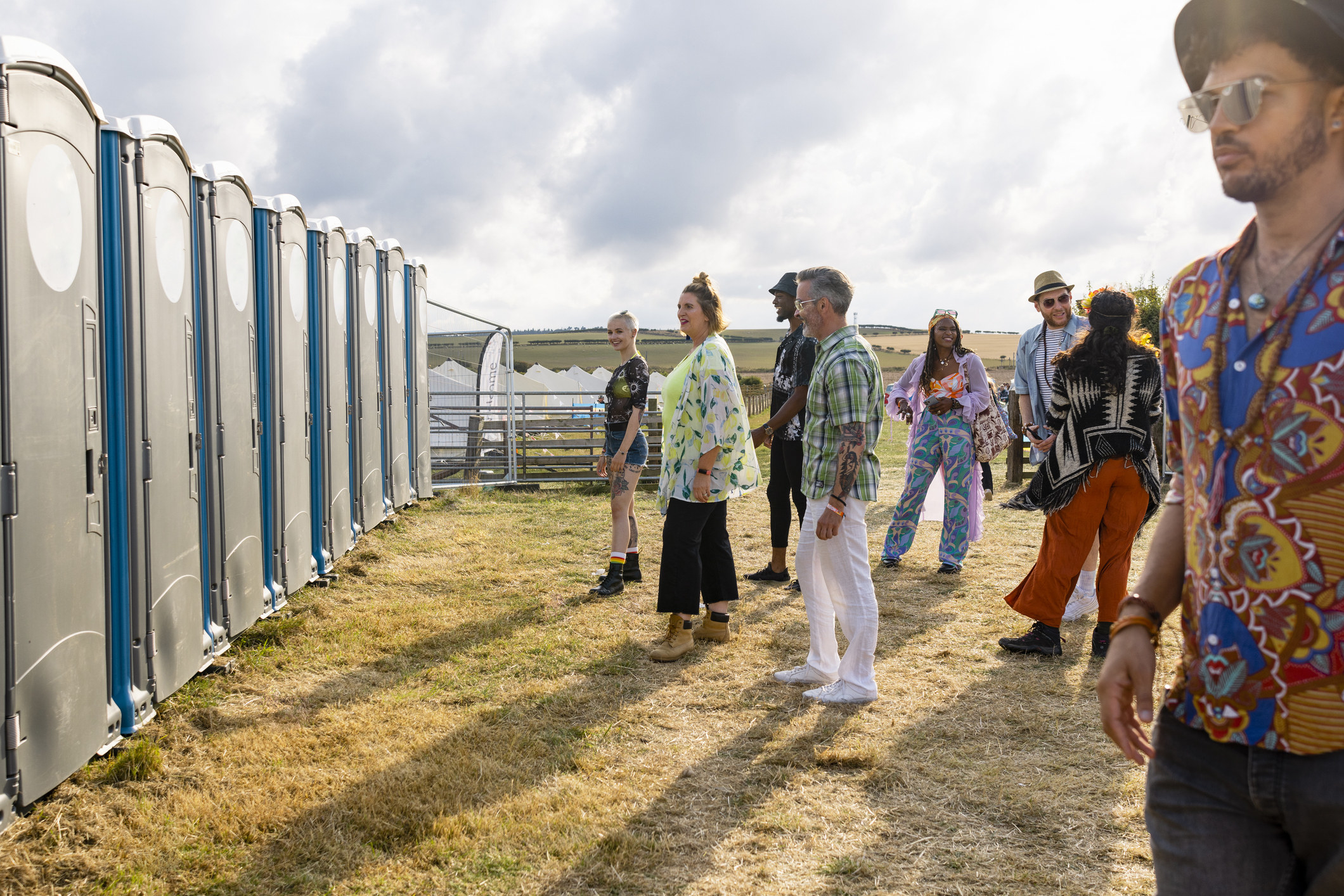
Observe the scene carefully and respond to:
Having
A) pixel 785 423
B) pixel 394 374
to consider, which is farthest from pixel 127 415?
pixel 394 374

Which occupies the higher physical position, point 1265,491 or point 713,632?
point 1265,491

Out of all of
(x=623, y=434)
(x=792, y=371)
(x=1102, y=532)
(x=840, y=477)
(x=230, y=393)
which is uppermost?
(x=792, y=371)

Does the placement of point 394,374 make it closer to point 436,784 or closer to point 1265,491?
point 436,784

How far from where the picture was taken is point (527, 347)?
64625 millimetres

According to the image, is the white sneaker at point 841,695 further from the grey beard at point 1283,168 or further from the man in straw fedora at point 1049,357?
the grey beard at point 1283,168

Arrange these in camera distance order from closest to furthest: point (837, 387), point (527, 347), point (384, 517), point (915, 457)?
1. point (837, 387)
2. point (915, 457)
3. point (384, 517)
4. point (527, 347)

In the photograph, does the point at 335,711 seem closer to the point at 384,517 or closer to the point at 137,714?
the point at 137,714

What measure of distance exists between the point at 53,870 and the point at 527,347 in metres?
63.0

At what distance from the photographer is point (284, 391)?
18.7ft

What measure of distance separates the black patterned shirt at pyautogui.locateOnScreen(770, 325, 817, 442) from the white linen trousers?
1.72 meters

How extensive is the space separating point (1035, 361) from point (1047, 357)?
0.24 feet

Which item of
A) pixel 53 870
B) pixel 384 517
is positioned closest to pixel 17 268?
pixel 53 870

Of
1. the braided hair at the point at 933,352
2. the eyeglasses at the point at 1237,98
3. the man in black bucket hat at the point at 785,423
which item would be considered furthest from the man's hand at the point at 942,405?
the eyeglasses at the point at 1237,98

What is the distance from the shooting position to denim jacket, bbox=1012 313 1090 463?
5594 millimetres
